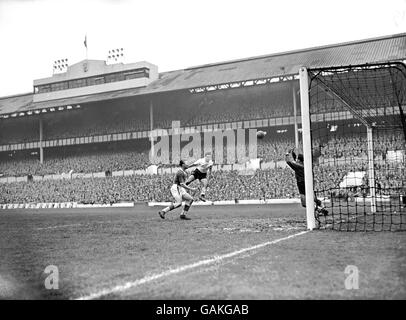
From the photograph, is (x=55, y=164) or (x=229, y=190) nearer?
(x=229, y=190)

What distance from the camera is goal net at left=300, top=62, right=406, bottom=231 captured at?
10422mm

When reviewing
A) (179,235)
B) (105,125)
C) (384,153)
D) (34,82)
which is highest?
(34,82)

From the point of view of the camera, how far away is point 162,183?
136 ft

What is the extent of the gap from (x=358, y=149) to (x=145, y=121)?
24.8 meters

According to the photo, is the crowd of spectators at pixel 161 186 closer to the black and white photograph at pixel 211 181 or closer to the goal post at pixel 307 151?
the black and white photograph at pixel 211 181

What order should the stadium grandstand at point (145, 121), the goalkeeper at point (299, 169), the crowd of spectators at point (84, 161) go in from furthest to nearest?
the crowd of spectators at point (84, 161) → the stadium grandstand at point (145, 121) → the goalkeeper at point (299, 169)

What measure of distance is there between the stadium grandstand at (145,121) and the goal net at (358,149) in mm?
639

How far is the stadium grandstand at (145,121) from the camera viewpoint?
→ 38.8 m

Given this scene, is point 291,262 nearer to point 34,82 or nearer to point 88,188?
point 88,188

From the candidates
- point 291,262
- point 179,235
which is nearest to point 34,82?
point 179,235

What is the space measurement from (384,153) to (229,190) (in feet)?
41.8

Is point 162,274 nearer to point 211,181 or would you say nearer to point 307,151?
point 307,151

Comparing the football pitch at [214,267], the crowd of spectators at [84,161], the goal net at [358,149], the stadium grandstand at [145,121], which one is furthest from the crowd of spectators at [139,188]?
the football pitch at [214,267]

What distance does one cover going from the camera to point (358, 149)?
34719 mm
